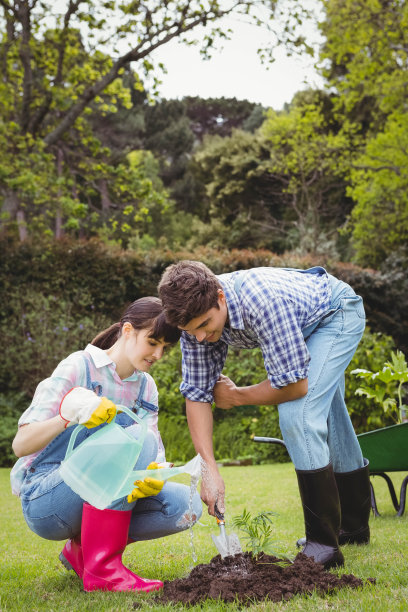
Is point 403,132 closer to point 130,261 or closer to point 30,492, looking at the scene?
point 130,261

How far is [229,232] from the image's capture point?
20.7m

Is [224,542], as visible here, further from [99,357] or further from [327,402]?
[99,357]

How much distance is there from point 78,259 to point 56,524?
701 centimetres

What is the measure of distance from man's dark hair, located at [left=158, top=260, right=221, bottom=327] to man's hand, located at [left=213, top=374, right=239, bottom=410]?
545 mm

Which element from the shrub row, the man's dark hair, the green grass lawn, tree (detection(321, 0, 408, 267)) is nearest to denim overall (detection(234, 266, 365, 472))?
the man's dark hair

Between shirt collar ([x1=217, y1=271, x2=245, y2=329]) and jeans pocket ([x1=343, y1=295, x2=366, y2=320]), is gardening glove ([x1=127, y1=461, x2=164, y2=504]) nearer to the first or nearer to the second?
shirt collar ([x1=217, y1=271, x2=245, y2=329])

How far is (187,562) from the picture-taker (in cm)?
276

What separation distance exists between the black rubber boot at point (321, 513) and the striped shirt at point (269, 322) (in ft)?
1.21

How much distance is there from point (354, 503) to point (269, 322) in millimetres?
1061

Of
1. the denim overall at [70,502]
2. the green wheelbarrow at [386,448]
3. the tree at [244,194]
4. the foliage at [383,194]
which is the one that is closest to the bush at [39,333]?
the green wheelbarrow at [386,448]

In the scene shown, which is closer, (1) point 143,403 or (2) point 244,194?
(1) point 143,403

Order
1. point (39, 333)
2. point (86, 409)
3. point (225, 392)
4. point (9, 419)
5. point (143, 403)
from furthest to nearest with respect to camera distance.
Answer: point (39, 333), point (9, 419), point (225, 392), point (143, 403), point (86, 409)

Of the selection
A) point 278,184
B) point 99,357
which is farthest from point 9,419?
point 278,184

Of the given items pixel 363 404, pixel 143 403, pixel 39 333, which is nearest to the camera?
pixel 143 403
